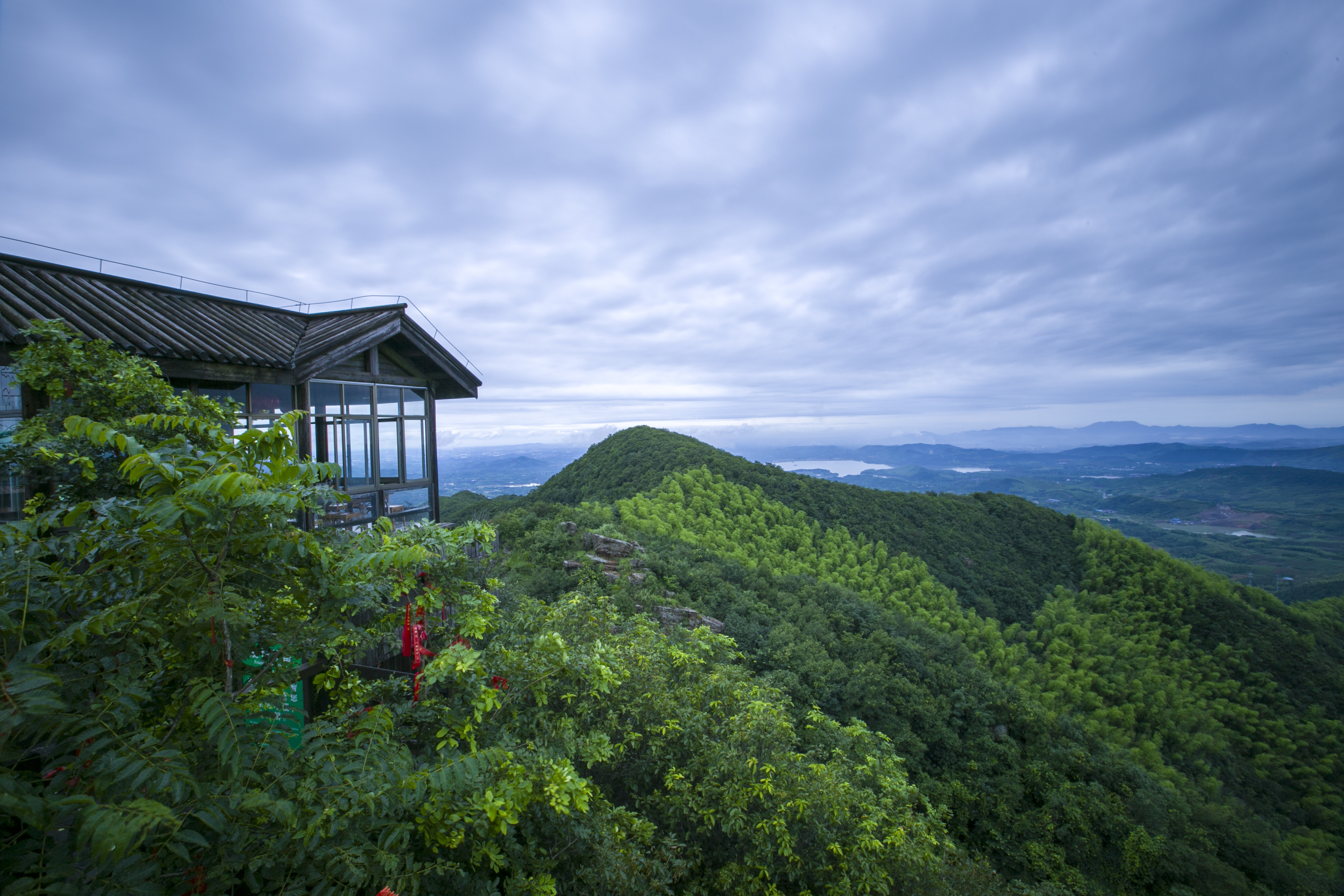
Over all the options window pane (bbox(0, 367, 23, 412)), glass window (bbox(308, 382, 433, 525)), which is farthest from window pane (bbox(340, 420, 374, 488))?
window pane (bbox(0, 367, 23, 412))

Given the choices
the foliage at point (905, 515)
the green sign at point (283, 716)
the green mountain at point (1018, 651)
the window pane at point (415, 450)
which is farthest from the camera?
the foliage at point (905, 515)

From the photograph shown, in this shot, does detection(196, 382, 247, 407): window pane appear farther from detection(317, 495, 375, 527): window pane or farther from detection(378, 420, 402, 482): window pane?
detection(378, 420, 402, 482): window pane

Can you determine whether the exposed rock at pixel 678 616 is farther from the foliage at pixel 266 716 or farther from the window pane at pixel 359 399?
the foliage at pixel 266 716

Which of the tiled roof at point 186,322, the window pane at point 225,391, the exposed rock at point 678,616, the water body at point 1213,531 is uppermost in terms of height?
the tiled roof at point 186,322

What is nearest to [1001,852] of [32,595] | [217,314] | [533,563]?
[533,563]

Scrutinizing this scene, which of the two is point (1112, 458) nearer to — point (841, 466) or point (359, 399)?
point (841, 466)

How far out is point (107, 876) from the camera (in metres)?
1.88

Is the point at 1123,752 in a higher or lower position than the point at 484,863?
lower

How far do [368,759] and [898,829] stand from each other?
6.86 meters

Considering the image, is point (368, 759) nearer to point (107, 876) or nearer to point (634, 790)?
point (107, 876)

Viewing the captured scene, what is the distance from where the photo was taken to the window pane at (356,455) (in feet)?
33.3

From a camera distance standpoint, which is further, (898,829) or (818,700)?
(818,700)

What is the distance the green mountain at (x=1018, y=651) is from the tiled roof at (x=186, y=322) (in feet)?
20.3

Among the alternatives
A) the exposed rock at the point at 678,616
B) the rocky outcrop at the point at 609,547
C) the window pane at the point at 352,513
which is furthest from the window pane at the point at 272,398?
the rocky outcrop at the point at 609,547
